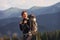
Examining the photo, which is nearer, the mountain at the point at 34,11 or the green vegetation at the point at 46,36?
the green vegetation at the point at 46,36

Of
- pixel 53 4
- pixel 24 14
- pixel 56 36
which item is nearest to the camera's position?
pixel 24 14

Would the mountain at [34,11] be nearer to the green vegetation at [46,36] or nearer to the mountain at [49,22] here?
the mountain at [49,22]

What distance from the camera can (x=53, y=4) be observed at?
11.5ft

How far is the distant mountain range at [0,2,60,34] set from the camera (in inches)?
134

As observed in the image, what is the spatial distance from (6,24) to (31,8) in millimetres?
490

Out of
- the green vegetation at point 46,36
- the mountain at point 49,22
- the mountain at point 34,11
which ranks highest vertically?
the mountain at point 34,11

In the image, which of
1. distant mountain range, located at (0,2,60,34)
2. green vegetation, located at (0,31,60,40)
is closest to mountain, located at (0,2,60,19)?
distant mountain range, located at (0,2,60,34)

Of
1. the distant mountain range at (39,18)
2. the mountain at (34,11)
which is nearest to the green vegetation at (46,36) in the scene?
the distant mountain range at (39,18)

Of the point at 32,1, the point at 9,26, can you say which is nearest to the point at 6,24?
the point at 9,26

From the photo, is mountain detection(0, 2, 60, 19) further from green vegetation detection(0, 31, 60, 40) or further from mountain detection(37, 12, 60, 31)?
green vegetation detection(0, 31, 60, 40)

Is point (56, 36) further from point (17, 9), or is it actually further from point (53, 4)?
point (17, 9)

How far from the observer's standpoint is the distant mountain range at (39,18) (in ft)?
11.1

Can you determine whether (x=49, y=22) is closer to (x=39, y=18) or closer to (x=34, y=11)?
(x=39, y=18)

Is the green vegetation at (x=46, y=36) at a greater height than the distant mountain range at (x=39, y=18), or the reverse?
the distant mountain range at (x=39, y=18)
